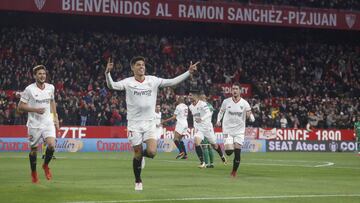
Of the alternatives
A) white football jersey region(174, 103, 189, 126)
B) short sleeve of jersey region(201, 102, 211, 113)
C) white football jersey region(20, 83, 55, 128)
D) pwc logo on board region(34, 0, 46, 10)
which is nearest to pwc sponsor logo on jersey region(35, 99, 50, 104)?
white football jersey region(20, 83, 55, 128)

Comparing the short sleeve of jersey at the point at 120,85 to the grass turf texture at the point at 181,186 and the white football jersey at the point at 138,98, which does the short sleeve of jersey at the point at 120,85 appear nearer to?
the white football jersey at the point at 138,98

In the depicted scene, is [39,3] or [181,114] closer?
[181,114]

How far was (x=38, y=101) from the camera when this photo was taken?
54.0 feet

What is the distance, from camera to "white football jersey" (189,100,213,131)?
24.6 metres

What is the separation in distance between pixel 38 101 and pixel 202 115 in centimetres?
932

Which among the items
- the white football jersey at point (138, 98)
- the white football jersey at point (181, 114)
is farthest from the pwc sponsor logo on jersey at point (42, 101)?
the white football jersey at point (181, 114)

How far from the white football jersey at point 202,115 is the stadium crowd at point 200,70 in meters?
14.3

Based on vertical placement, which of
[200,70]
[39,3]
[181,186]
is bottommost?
[181,186]

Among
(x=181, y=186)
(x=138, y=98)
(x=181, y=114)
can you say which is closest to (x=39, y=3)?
(x=181, y=114)

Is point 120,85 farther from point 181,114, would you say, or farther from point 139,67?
point 181,114

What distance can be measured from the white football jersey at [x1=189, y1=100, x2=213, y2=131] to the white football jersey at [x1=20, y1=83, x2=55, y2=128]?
862cm

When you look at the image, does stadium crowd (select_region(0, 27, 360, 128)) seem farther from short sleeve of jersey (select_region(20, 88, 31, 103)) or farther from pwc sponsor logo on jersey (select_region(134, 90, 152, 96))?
pwc sponsor logo on jersey (select_region(134, 90, 152, 96))

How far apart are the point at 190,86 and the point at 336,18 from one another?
12363 mm

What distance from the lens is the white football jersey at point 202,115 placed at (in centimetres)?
2462
